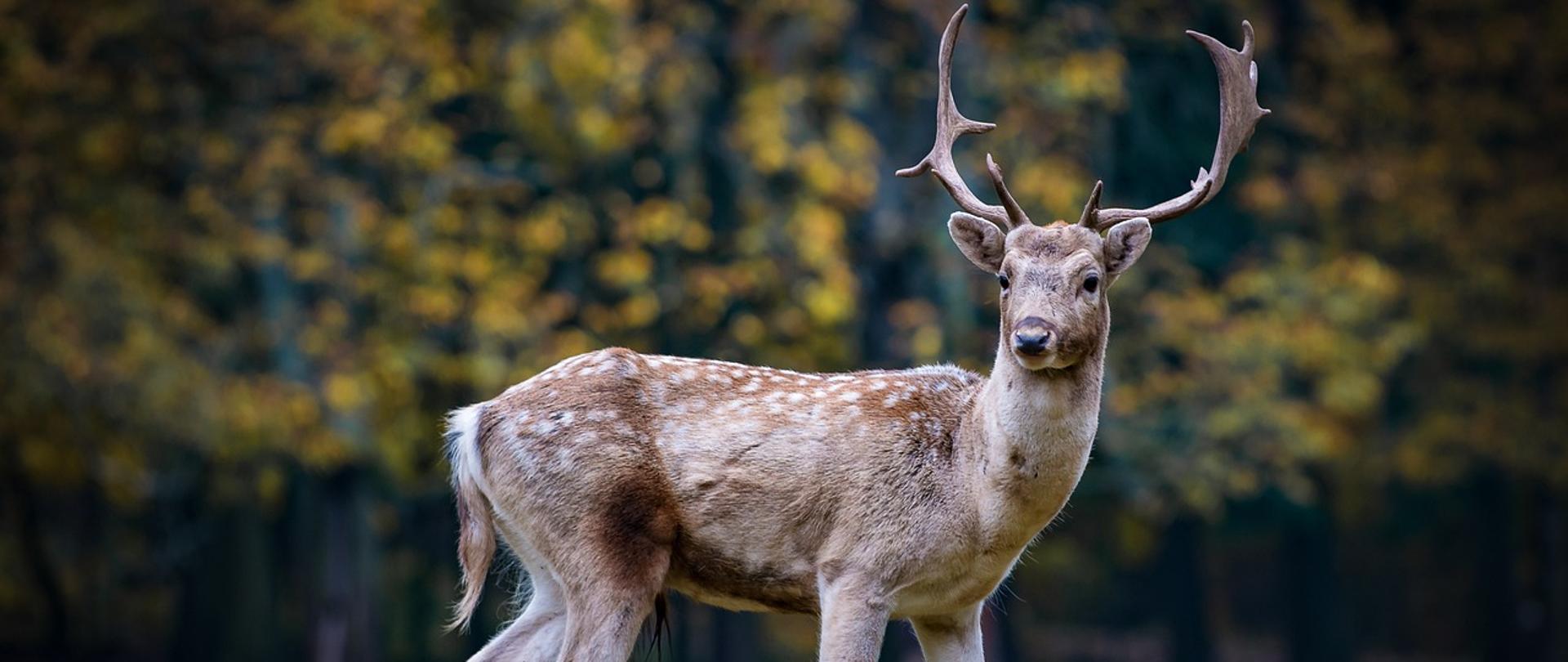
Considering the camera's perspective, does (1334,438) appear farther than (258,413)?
Yes

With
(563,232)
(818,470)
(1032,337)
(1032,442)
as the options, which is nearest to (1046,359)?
(1032,337)

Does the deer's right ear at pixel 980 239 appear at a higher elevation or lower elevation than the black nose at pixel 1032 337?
higher

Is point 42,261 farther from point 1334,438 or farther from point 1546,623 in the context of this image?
point 1546,623

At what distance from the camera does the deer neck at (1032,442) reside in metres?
6.68

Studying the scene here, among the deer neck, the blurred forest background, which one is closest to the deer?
the deer neck

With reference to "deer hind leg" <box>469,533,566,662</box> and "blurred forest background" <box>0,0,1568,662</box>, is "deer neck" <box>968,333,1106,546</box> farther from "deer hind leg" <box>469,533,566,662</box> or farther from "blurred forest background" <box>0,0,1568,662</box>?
"blurred forest background" <box>0,0,1568,662</box>

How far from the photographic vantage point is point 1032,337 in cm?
629

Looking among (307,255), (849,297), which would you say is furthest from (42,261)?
(849,297)

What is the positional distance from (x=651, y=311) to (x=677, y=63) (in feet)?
7.35

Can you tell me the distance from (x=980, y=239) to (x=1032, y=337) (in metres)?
0.74

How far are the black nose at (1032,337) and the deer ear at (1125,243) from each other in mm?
557

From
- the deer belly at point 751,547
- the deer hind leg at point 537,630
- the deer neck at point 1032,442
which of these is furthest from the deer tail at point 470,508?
the deer neck at point 1032,442

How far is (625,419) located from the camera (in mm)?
7094

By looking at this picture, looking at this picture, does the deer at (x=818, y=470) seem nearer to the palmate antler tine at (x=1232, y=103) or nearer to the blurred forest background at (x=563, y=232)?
the palmate antler tine at (x=1232, y=103)
